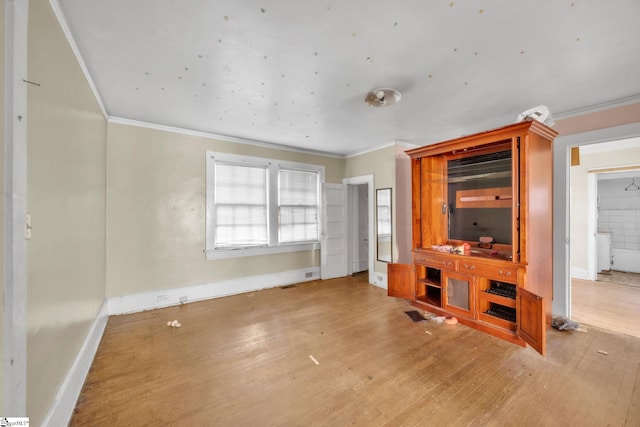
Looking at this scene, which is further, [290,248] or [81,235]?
[290,248]

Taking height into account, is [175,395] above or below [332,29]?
below

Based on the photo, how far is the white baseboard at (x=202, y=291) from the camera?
11.7ft

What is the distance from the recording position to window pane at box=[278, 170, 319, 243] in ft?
16.3

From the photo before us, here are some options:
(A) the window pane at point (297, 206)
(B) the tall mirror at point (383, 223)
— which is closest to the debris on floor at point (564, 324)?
(B) the tall mirror at point (383, 223)

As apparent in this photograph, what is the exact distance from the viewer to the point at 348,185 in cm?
574

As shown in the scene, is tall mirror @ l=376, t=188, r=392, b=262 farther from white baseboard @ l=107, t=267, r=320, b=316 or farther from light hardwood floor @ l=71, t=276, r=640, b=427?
light hardwood floor @ l=71, t=276, r=640, b=427

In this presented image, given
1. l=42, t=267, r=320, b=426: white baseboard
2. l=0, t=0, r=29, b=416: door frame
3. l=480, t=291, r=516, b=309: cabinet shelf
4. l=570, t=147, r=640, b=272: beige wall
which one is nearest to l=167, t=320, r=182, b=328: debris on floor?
l=42, t=267, r=320, b=426: white baseboard

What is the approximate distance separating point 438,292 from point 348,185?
9.40ft

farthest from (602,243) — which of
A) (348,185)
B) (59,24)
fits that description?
(59,24)

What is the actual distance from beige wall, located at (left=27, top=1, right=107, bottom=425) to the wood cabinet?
3.61 m

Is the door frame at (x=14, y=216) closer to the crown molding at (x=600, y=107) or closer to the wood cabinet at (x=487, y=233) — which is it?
the wood cabinet at (x=487, y=233)

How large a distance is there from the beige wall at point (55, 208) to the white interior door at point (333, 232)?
3617mm

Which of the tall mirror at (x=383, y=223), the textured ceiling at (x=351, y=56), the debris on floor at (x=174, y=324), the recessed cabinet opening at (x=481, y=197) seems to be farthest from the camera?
the tall mirror at (x=383, y=223)

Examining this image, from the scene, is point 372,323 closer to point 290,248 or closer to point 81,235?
point 290,248
